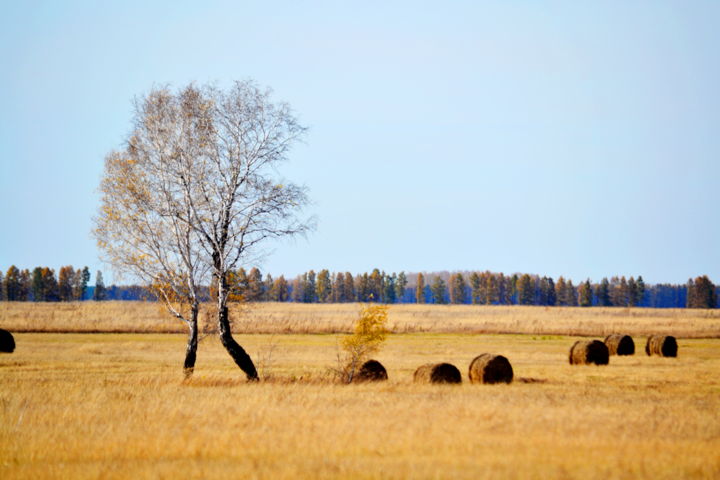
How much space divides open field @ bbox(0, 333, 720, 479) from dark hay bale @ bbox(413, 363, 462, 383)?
88 centimetres

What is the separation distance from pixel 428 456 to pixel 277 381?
1246 centimetres

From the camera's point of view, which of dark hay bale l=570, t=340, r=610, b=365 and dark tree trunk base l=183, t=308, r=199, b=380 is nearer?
dark tree trunk base l=183, t=308, r=199, b=380

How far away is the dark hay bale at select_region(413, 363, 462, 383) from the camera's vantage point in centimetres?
2466

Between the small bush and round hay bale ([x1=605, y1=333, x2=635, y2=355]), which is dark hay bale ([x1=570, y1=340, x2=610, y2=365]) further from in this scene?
the small bush

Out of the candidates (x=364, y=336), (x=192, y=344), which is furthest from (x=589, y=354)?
(x=192, y=344)

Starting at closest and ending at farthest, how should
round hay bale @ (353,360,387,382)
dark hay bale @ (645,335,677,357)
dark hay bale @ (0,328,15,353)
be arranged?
round hay bale @ (353,360,387,382)
dark hay bale @ (0,328,15,353)
dark hay bale @ (645,335,677,357)

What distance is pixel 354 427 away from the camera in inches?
601

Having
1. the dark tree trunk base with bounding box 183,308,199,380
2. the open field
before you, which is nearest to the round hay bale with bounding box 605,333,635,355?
the open field

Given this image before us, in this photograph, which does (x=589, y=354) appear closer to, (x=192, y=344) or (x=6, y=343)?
(x=192, y=344)

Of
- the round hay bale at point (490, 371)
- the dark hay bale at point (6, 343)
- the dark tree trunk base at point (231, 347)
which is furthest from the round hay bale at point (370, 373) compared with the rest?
the dark hay bale at point (6, 343)

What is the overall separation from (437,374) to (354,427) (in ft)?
32.4

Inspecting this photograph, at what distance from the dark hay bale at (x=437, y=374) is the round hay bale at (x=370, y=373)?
4.50ft

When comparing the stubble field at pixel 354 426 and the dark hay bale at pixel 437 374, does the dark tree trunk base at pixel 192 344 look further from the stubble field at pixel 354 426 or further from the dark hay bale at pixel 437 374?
the dark hay bale at pixel 437 374

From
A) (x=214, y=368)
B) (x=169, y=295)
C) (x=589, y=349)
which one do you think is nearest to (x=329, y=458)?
(x=169, y=295)
